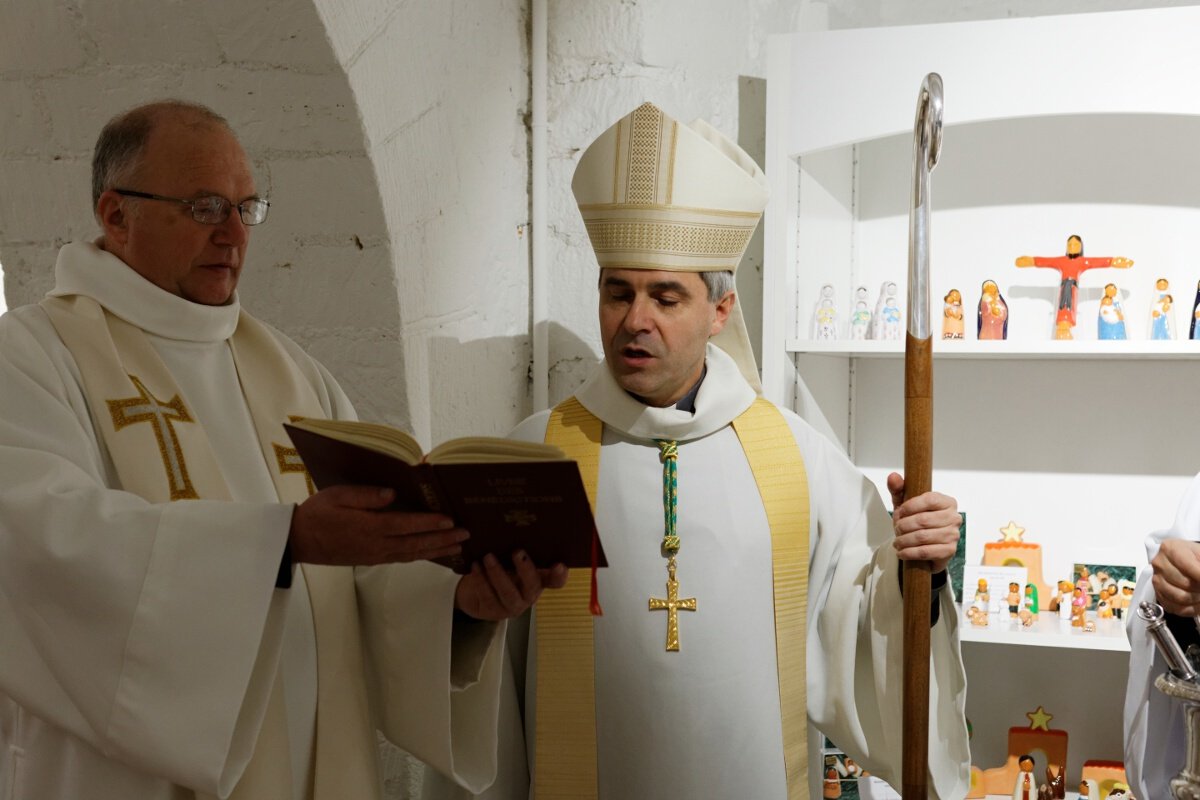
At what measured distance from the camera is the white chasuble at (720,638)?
2359mm

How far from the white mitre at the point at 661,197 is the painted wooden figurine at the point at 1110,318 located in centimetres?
107

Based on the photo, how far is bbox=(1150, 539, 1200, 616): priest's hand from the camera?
2.36 metres

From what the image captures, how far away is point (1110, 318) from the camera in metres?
3.02

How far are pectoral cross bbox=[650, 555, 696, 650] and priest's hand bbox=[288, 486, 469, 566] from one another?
796 mm

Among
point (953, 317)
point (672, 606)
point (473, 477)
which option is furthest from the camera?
point (953, 317)

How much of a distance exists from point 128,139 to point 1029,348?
1.99 meters

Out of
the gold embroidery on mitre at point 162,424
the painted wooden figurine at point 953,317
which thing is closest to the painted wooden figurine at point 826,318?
the painted wooden figurine at point 953,317

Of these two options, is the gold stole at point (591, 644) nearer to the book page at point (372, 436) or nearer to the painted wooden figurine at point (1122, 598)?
the book page at point (372, 436)

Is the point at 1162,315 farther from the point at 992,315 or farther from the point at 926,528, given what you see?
the point at 926,528

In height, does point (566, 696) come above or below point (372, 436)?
below

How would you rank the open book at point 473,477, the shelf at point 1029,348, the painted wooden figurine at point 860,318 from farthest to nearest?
the painted wooden figurine at point 860,318 < the shelf at point 1029,348 < the open book at point 473,477

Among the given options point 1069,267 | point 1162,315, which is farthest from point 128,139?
point 1162,315

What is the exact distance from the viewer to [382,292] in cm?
257

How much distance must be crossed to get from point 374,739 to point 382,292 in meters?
0.94
